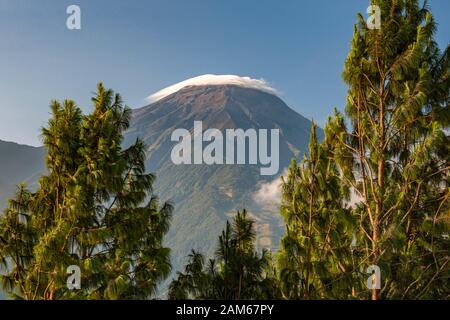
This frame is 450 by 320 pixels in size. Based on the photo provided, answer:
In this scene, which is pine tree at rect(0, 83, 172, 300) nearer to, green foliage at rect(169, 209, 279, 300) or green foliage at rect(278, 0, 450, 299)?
green foliage at rect(169, 209, 279, 300)

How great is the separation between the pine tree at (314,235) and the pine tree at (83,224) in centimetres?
423

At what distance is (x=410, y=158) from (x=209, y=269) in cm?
707

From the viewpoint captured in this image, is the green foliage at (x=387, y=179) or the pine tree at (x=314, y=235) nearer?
the pine tree at (x=314, y=235)

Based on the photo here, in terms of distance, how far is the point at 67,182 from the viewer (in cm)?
1420

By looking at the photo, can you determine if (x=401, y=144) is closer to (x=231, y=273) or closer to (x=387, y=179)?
(x=387, y=179)

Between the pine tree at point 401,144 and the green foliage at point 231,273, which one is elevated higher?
the pine tree at point 401,144

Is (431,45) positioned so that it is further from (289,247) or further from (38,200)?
(38,200)

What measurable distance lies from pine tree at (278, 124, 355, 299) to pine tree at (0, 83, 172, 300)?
4.23 metres

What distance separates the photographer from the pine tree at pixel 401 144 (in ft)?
47.2

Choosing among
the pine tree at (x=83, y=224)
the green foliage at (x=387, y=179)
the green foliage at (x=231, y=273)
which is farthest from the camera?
the green foliage at (x=387, y=179)

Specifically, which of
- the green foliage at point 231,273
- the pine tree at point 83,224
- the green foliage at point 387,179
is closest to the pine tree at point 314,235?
the green foliage at point 387,179

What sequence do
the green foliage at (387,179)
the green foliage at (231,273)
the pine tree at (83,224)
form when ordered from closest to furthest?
1. the green foliage at (231,273)
2. the pine tree at (83,224)
3. the green foliage at (387,179)

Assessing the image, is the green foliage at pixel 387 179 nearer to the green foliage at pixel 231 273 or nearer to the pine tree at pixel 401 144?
the pine tree at pixel 401 144

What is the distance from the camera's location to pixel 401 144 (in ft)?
51.1
